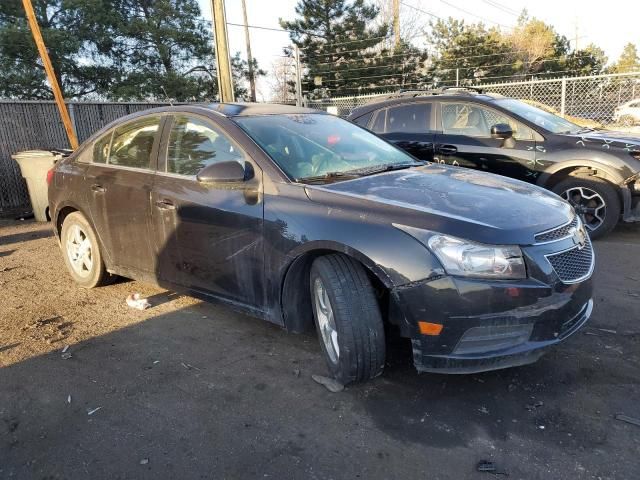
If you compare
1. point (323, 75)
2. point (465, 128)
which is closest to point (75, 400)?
point (465, 128)

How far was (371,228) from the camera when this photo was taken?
2729mm

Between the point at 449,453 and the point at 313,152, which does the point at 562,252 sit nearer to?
the point at 449,453

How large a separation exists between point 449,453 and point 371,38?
98.5 feet

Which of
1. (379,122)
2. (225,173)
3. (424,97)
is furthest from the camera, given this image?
(379,122)

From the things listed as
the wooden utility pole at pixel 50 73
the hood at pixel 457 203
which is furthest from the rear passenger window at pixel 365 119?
the wooden utility pole at pixel 50 73

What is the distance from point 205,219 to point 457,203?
1.69m

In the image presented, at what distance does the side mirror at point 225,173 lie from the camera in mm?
3226

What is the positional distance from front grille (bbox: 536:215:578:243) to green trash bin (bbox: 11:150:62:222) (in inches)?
297

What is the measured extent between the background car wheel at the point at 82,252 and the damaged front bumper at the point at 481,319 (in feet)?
10.3

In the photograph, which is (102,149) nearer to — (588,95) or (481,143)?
(481,143)

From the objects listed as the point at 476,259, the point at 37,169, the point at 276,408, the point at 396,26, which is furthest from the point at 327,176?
the point at 396,26

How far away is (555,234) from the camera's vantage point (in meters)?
2.79

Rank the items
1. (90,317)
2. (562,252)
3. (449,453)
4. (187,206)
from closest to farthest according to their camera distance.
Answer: (449,453), (562,252), (187,206), (90,317)

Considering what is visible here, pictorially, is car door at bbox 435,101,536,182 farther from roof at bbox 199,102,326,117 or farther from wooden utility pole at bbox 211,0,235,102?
wooden utility pole at bbox 211,0,235,102
